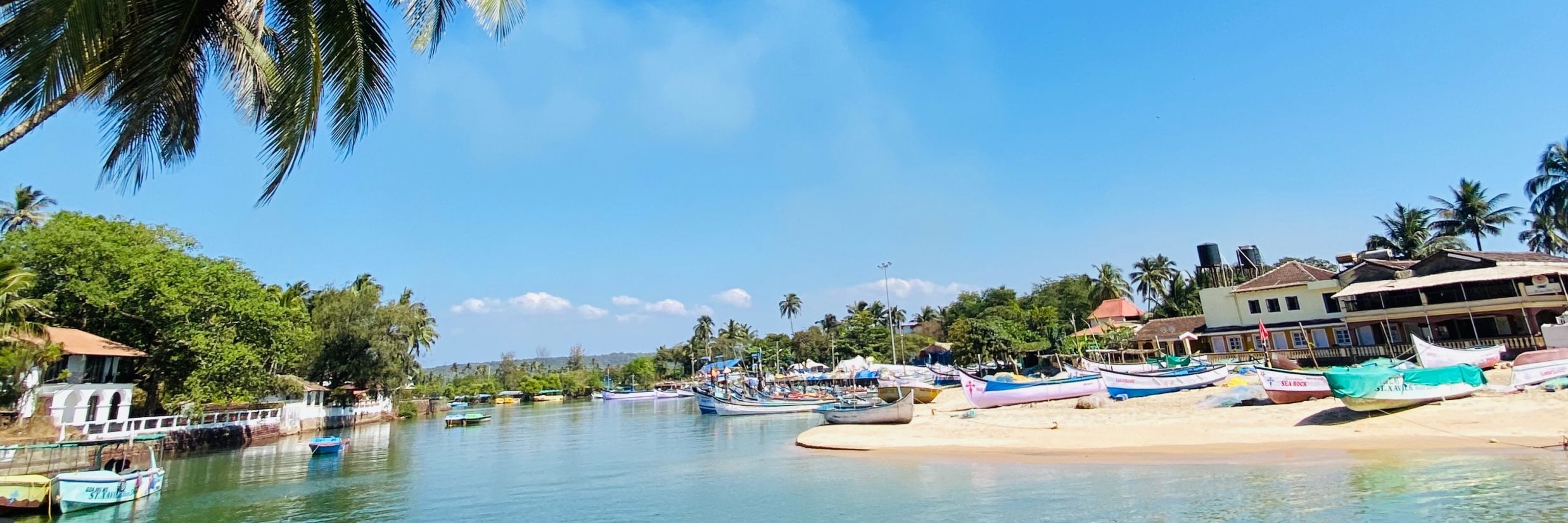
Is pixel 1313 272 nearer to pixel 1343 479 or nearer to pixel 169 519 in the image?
pixel 1343 479

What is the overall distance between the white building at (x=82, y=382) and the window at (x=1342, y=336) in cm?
5937

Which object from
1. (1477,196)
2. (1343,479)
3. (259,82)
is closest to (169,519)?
(259,82)

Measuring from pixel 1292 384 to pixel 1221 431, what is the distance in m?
4.53

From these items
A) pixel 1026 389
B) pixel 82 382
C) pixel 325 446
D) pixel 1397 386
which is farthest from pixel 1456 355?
pixel 82 382

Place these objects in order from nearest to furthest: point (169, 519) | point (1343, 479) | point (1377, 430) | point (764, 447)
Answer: point (1343, 479)
point (169, 519)
point (1377, 430)
point (764, 447)

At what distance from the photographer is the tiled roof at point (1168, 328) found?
47.2 metres

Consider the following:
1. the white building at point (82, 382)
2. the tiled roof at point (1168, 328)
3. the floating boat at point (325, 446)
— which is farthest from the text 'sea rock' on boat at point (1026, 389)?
the white building at point (82, 382)

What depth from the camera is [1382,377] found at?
65.1 ft

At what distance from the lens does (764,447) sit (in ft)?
95.5

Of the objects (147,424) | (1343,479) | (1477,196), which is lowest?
(1343,479)

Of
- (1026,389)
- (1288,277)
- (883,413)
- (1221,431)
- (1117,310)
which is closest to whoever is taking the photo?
(1221,431)

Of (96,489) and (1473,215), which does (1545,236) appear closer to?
(1473,215)

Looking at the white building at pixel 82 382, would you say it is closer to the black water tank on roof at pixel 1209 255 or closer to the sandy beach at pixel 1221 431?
the sandy beach at pixel 1221 431

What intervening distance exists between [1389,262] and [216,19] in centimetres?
5025
